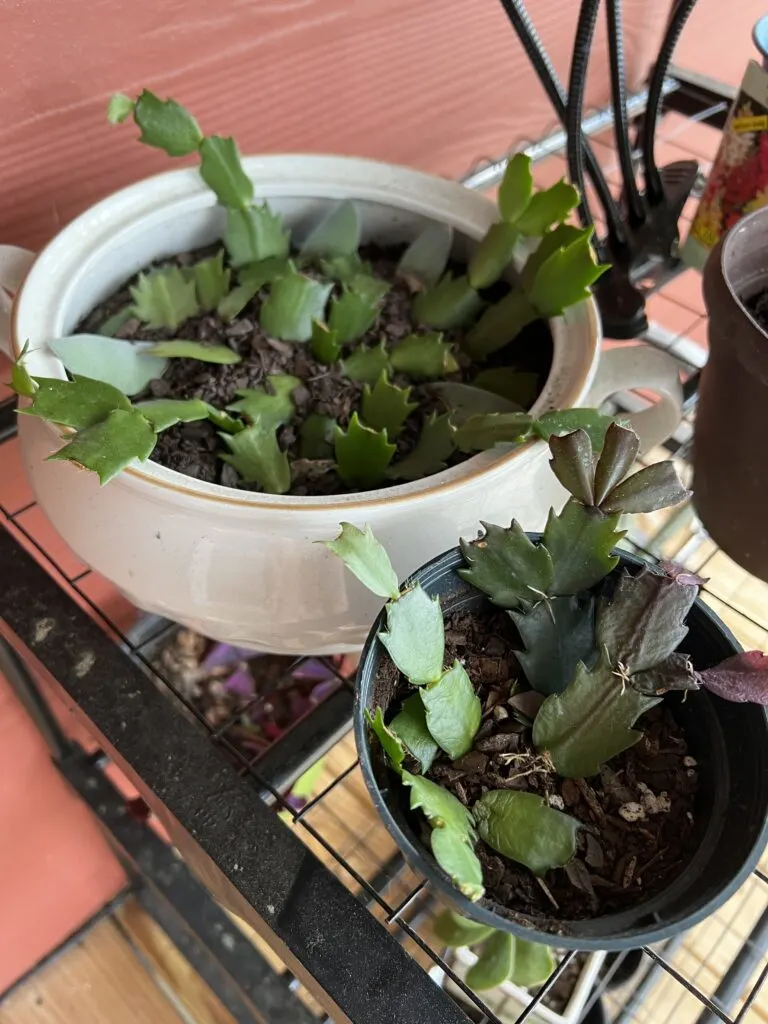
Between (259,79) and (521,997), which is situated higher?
(259,79)

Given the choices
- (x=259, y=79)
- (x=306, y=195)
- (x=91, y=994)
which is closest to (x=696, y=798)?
(x=306, y=195)

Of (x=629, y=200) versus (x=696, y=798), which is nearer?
(x=696, y=798)

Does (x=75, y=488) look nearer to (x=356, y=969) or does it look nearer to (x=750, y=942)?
(x=356, y=969)

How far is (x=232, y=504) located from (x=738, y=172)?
1.37ft

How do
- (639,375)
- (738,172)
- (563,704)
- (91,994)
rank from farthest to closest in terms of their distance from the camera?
(91,994) < (738,172) < (639,375) < (563,704)

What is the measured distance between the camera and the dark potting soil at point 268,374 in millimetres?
406

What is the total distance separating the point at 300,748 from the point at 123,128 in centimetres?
37

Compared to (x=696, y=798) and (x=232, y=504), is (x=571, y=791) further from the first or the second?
(x=232, y=504)

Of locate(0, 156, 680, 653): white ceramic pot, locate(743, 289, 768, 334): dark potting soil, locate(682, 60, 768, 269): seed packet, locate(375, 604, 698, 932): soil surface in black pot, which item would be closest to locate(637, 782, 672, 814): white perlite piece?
locate(375, 604, 698, 932): soil surface in black pot

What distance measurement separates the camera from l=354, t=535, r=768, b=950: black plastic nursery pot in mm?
263

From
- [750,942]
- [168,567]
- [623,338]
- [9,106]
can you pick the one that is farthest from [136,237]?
[750,942]

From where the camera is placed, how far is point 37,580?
432 mm

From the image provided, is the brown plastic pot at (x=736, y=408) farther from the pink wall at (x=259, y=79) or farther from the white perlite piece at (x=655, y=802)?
the pink wall at (x=259, y=79)

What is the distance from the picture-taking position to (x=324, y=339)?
1.46 ft
